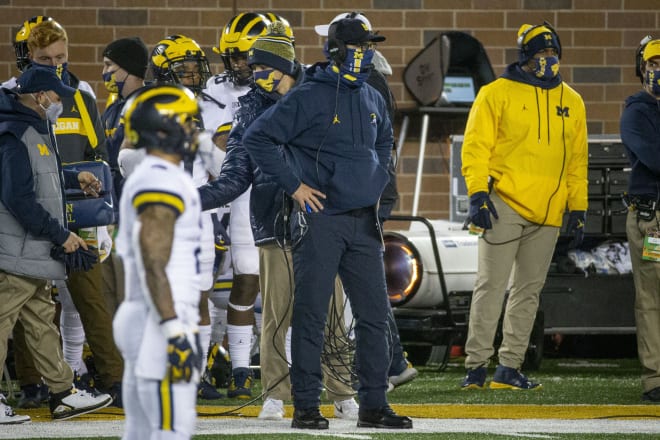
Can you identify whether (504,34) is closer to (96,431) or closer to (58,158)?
(58,158)

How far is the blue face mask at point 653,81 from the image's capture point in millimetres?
7645

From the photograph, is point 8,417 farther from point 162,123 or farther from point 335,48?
point 162,123

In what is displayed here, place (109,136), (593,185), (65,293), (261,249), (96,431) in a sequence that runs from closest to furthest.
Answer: (96,431) < (261,249) < (65,293) < (109,136) < (593,185)

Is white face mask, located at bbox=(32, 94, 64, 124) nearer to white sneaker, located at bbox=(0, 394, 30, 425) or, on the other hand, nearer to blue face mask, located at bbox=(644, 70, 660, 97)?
white sneaker, located at bbox=(0, 394, 30, 425)

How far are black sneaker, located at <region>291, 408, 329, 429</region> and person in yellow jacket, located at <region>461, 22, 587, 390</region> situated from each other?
7.06ft

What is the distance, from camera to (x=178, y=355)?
3936 mm

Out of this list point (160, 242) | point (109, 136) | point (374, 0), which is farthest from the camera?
point (374, 0)

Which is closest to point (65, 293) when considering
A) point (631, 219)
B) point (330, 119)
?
point (330, 119)

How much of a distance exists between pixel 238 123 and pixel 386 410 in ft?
5.12

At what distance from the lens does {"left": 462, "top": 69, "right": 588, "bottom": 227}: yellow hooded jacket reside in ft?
26.2

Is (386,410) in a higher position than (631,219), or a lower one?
lower

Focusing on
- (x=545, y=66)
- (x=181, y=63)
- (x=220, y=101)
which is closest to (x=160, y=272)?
(x=181, y=63)

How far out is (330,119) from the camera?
20.2 ft

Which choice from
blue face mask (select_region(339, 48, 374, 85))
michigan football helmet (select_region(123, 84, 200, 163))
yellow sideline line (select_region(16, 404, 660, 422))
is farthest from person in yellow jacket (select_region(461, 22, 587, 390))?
michigan football helmet (select_region(123, 84, 200, 163))
